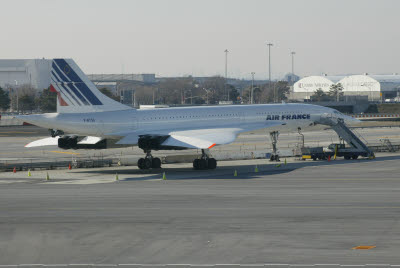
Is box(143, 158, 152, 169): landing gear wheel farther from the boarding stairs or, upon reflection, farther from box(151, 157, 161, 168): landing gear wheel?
the boarding stairs

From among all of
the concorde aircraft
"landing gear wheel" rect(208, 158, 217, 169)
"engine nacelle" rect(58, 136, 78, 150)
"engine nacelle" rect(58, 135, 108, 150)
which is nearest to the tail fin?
the concorde aircraft

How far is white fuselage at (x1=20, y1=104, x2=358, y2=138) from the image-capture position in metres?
44.8

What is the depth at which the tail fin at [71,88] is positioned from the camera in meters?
44.9

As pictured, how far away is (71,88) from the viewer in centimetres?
4525

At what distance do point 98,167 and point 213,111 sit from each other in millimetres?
10439

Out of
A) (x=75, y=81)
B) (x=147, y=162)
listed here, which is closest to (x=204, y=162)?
(x=147, y=162)

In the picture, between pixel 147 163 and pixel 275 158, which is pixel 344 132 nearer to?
pixel 275 158

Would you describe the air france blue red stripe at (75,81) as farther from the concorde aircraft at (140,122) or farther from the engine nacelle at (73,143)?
the engine nacelle at (73,143)

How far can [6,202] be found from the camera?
107ft

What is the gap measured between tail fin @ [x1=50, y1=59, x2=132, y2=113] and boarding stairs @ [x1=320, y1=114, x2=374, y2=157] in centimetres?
2176

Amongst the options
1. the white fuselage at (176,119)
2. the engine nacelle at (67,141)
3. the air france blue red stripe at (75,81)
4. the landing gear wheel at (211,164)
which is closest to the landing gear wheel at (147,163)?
the white fuselage at (176,119)

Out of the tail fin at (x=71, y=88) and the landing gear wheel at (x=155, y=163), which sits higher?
the tail fin at (x=71, y=88)

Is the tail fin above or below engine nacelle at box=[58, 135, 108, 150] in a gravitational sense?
above

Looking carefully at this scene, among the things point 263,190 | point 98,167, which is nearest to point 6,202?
point 263,190
